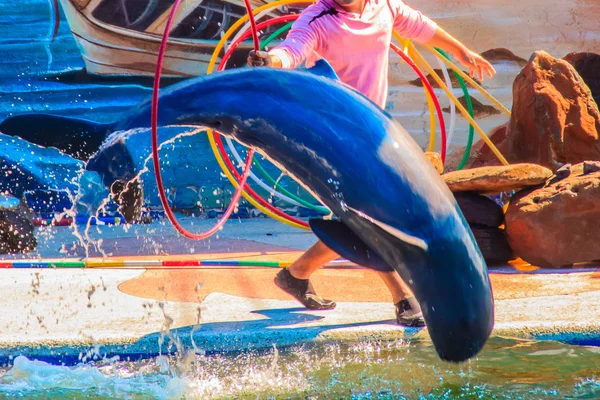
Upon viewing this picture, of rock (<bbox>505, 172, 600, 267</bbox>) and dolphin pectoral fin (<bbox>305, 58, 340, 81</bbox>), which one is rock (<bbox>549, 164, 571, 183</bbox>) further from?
dolphin pectoral fin (<bbox>305, 58, 340, 81</bbox>)

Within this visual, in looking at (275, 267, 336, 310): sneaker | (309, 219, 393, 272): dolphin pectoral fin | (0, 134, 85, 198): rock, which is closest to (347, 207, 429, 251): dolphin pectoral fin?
(309, 219, 393, 272): dolphin pectoral fin

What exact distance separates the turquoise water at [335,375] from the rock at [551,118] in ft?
14.2

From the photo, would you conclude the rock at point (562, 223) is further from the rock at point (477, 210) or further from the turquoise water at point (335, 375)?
the turquoise water at point (335, 375)

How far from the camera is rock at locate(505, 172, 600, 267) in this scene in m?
6.30

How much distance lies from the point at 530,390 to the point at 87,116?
837 centimetres

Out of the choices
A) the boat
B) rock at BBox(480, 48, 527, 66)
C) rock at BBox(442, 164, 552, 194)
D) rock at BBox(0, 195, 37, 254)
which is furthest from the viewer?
rock at BBox(480, 48, 527, 66)

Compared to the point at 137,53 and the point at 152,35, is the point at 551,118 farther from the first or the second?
the point at 137,53

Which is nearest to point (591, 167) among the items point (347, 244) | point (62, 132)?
point (347, 244)

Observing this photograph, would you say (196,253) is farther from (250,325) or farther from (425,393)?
(425,393)

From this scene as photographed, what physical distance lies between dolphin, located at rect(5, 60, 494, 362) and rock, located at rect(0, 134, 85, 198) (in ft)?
25.1

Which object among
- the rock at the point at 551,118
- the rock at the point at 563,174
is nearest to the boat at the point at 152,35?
the rock at the point at 551,118

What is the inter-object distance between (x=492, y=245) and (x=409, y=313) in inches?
104

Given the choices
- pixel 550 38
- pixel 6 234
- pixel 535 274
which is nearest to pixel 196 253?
pixel 6 234

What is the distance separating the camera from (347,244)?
3314mm
